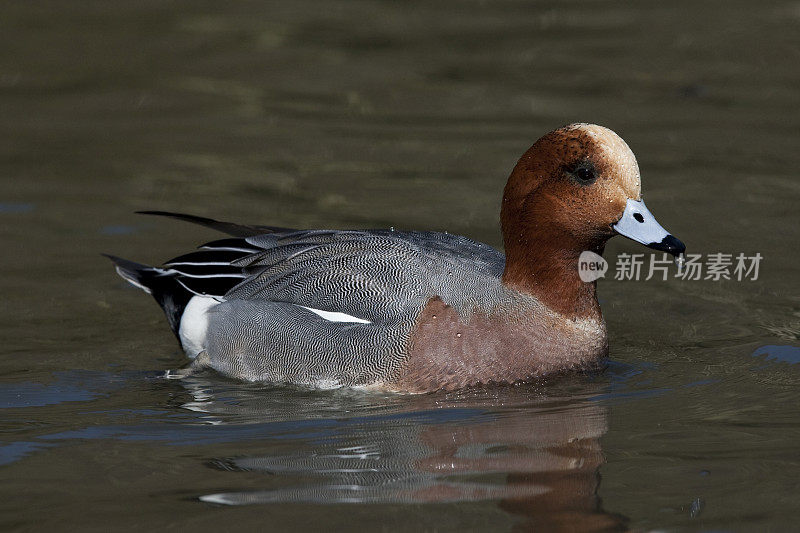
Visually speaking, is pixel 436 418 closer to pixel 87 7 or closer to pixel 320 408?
pixel 320 408

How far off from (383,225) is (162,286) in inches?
78.6

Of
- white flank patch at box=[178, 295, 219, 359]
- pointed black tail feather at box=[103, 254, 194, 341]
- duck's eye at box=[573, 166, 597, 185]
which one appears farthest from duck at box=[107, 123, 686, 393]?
pointed black tail feather at box=[103, 254, 194, 341]

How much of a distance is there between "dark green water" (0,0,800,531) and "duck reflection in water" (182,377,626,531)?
17 mm

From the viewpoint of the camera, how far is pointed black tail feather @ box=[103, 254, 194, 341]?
7055 millimetres

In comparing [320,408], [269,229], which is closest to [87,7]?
[269,229]

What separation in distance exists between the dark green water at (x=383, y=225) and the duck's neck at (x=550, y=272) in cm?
44

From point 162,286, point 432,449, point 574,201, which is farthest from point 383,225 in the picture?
point 432,449

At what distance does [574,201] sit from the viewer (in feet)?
19.6

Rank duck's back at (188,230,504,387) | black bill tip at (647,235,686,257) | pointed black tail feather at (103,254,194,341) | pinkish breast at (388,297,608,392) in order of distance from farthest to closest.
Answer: pointed black tail feather at (103,254,194,341) → duck's back at (188,230,504,387) → pinkish breast at (388,297,608,392) → black bill tip at (647,235,686,257)

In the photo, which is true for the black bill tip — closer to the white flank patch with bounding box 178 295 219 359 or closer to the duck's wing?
the duck's wing

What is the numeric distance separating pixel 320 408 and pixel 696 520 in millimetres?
2053

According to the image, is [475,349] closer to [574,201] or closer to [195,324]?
[574,201]

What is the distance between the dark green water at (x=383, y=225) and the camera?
5.00 metres

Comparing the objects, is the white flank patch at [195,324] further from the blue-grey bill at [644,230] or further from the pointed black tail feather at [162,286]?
the blue-grey bill at [644,230]
